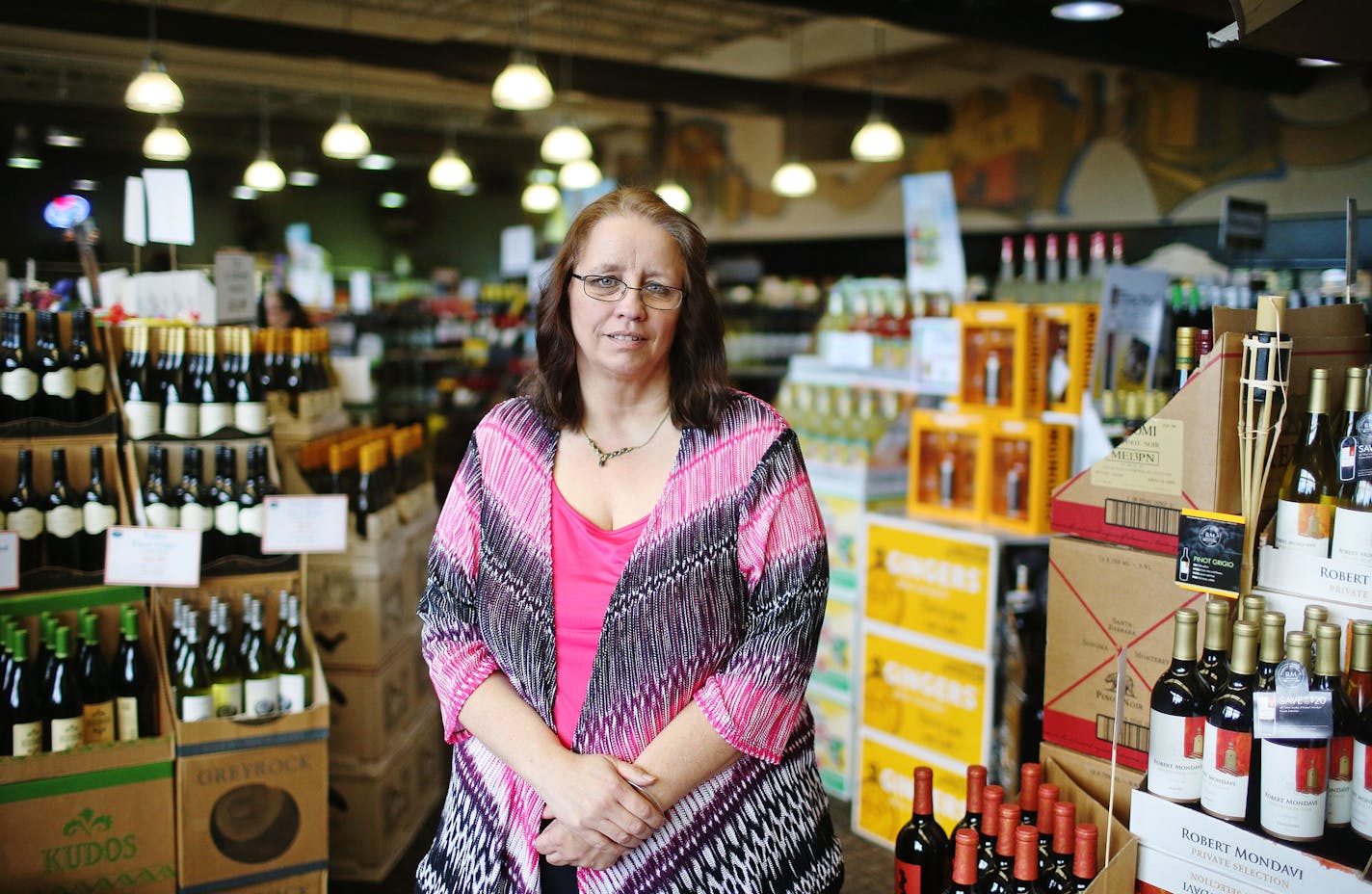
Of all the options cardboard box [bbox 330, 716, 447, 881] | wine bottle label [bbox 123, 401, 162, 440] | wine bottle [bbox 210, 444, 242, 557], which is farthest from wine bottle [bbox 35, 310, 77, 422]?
cardboard box [bbox 330, 716, 447, 881]

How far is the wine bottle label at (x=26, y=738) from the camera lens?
2523 millimetres

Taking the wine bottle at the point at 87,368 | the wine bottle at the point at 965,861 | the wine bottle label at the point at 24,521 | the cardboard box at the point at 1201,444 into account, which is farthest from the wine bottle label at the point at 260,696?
the cardboard box at the point at 1201,444

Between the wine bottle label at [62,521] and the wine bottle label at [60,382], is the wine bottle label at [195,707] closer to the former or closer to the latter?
the wine bottle label at [62,521]

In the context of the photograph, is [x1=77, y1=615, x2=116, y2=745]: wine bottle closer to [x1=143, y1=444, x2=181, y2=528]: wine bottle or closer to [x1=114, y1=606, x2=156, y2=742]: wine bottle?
[x1=114, y1=606, x2=156, y2=742]: wine bottle

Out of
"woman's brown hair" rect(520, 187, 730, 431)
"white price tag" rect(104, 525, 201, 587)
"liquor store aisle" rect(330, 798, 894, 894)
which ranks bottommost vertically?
"liquor store aisle" rect(330, 798, 894, 894)

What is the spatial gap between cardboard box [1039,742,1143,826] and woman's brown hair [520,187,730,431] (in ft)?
3.13

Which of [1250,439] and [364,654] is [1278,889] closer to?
[1250,439]

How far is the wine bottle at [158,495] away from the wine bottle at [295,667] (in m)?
0.40

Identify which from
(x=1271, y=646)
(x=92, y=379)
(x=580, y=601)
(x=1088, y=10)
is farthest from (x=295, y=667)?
(x=1088, y=10)

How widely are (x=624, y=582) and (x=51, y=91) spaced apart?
12.9 m

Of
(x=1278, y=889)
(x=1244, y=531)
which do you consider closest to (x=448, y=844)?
(x=1278, y=889)

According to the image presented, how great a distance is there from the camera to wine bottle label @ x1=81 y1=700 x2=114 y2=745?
8.57ft

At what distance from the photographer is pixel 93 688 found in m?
2.69

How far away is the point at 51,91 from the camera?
11719 mm
